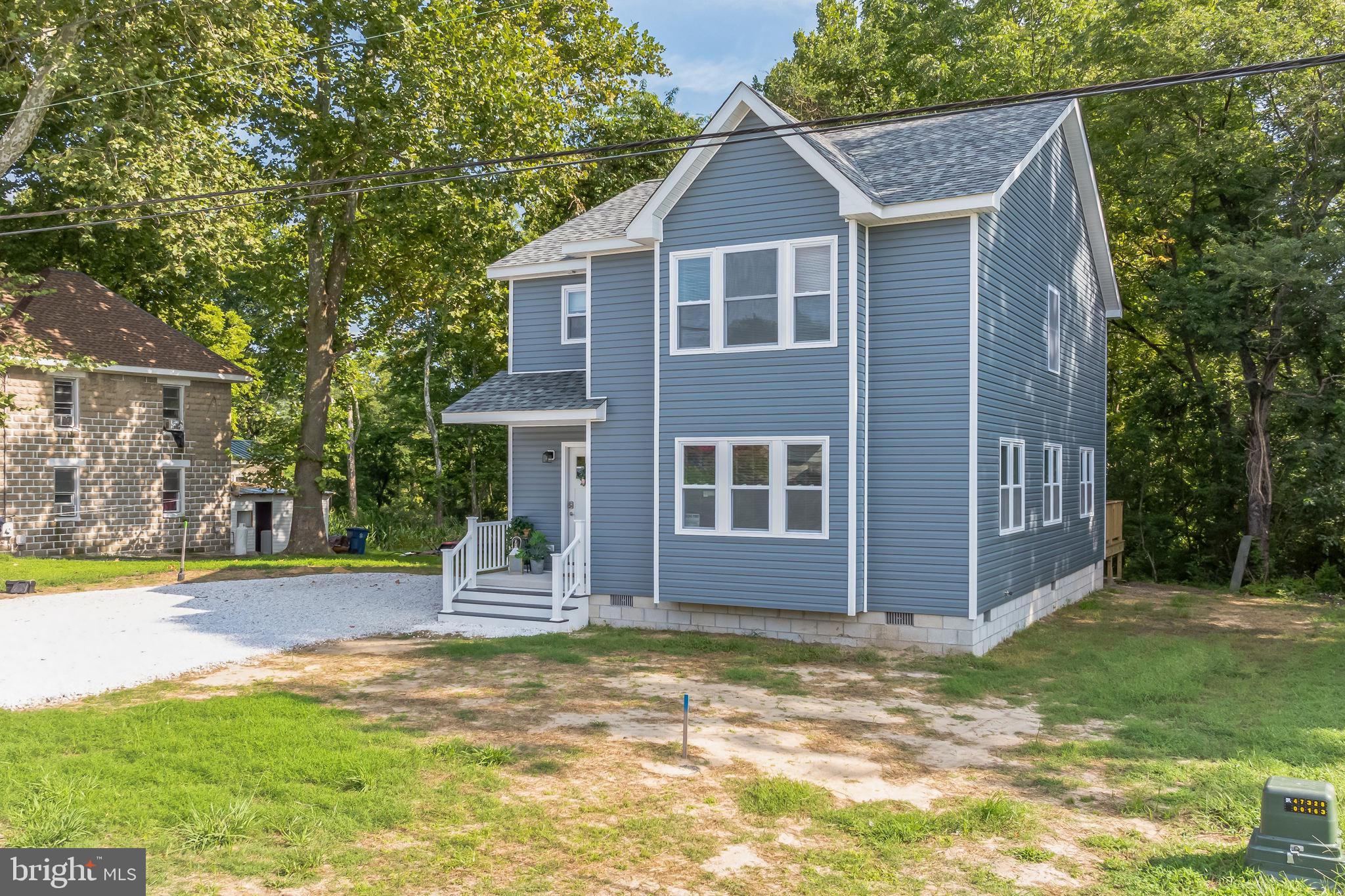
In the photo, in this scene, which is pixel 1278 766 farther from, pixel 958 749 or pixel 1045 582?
pixel 1045 582

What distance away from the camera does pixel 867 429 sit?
13.0 meters

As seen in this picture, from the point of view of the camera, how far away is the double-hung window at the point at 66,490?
25047mm

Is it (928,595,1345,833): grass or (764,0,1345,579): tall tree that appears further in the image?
(764,0,1345,579): tall tree

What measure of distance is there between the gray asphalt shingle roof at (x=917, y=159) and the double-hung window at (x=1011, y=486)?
3.87 metres

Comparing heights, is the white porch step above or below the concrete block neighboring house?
below

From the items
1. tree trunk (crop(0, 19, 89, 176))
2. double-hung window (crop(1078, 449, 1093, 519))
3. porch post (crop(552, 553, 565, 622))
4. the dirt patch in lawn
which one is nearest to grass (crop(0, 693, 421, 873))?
the dirt patch in lawn

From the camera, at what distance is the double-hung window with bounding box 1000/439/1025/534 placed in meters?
13.9

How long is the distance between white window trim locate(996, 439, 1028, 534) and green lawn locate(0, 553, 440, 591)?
519 inches

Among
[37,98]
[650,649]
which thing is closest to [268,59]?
[37,98]

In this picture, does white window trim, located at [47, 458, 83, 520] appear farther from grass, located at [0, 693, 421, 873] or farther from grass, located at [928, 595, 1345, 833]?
grass, located at [928, 595, 1345, 833]

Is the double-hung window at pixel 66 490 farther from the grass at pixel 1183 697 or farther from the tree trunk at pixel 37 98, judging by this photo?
the grass at pixel 1183 697

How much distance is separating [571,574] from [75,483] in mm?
18375

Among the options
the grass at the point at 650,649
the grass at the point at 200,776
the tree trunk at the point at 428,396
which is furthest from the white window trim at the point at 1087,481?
the tree trunk at the point at 428,396

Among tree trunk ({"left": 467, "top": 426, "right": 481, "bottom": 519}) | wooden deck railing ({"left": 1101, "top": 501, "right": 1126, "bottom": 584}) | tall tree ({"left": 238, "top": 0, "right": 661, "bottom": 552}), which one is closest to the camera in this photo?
wooden deck railing ({"left": 1101, "top": 501, "right": 1126, "bottom": 584})
